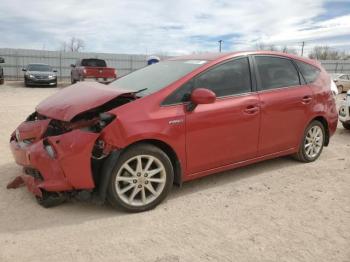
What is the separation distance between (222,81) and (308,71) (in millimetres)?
1804

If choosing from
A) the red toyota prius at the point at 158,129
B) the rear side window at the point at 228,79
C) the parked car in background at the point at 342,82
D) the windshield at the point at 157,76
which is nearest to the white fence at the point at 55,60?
the parked car in background at the point at 342,82

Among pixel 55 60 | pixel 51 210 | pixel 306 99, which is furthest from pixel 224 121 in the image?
pixel 55 60

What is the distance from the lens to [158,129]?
3893mm

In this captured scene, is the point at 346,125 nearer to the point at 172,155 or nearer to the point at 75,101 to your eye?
the point at 172,155

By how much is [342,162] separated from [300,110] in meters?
1.22

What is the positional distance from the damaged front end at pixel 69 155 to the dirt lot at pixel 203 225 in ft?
0.93

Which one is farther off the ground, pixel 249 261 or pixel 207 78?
pixel 207 78

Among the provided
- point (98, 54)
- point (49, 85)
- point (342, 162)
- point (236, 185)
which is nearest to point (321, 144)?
point (342, 162)

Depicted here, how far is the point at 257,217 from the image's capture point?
3.78m

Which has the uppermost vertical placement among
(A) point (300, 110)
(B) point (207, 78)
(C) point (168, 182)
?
(B) point (207, 78)

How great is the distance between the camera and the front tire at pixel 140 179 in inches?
148

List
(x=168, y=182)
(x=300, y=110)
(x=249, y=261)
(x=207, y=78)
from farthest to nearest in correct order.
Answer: (x=300, y=110)
(x=207, y=78)
(x=168, y=182)
(x=249, y=261)

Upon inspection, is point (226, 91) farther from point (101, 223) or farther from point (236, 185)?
point (101, 223)

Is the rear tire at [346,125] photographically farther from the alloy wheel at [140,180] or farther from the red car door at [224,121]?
the alloy wheel at [140,180]
